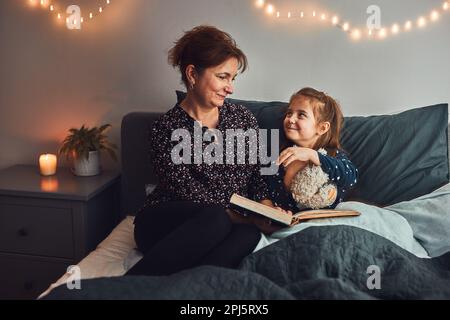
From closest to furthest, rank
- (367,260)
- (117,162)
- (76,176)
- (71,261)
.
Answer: (367,260) < (71,261) < (76,176) < (117,162)

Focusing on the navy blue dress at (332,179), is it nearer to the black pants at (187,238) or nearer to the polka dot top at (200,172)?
the polka dot top at (200,172)

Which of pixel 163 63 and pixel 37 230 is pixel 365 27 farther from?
pixel 37 230

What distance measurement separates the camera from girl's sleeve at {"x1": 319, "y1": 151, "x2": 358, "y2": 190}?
158 centimetres

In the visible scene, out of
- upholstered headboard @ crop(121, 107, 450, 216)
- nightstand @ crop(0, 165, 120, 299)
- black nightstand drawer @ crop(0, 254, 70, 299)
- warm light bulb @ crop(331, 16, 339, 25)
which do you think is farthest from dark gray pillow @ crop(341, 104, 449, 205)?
black nightstand drawer @ crop(0, 254, 70, 299)

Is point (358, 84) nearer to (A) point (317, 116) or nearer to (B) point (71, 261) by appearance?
(A) point (317, 116)

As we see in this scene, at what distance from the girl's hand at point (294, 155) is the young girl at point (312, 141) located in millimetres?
21

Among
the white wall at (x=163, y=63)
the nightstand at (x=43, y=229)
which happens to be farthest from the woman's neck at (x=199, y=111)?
the nightstand at (x=43, y=229)

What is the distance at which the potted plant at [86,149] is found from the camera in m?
2.05

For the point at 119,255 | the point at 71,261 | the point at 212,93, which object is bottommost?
the point at 71,261

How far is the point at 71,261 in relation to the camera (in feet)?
6.24

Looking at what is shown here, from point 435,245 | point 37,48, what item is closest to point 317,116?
point 435,245

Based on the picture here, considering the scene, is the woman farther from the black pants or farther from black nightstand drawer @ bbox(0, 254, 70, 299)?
black nightstand drawer @ bbox(0, 254, 70, 299)
